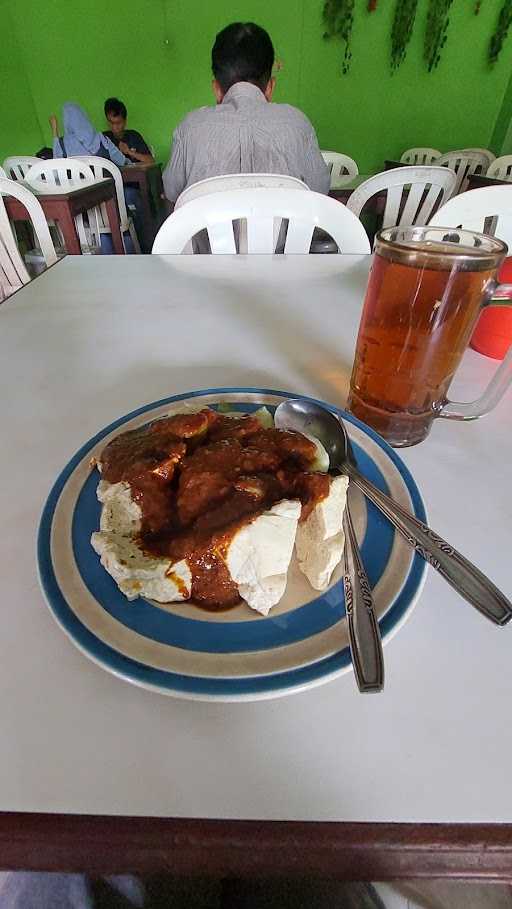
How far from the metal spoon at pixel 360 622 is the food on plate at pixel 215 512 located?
14mm

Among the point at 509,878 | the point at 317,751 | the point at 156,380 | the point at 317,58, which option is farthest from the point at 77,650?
the point at 317,58

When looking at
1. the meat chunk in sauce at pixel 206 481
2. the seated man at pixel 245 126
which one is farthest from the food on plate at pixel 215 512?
the seated man at pixel 245 126

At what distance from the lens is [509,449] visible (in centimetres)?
54

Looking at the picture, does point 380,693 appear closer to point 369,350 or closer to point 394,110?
point 369,350

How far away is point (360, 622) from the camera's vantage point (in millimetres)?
316

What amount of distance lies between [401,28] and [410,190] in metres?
3.31

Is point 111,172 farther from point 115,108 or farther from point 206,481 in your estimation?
point 206,481

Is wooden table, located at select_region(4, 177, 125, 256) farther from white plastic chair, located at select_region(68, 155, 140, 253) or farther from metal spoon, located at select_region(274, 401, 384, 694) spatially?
metal spoon, located at select_region(274, 401, 384, 694)

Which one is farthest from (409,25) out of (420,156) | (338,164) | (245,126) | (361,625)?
(361,625)

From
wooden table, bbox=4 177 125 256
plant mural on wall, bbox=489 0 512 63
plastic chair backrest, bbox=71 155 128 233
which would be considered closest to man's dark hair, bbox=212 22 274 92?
wooden table, bbox=4 177 125 256

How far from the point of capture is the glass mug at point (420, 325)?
44cm

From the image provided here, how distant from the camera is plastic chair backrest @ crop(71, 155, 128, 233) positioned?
3192 millimetres

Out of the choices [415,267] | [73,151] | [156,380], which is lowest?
[73,151]

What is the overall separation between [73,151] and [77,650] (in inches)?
202
